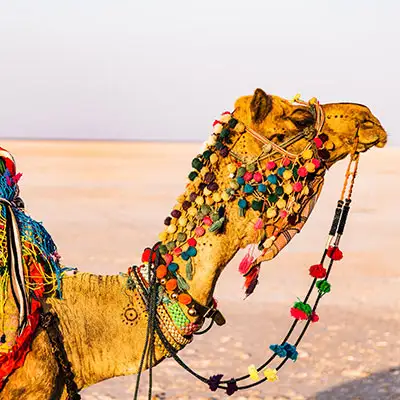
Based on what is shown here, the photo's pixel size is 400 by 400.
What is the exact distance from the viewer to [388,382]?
8172 millimetres

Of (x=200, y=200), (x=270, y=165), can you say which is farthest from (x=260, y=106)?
(x=200, y=200)

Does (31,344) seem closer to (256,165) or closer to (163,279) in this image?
(163,279)

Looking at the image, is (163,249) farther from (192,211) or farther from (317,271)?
(317,271)

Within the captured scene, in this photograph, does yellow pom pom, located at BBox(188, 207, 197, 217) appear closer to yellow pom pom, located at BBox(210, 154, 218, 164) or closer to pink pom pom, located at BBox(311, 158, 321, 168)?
yellow pom pom, located at BBox(210, 154, 218, 164)

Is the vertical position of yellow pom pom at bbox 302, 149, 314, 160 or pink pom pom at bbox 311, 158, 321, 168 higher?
yellow pom pom at bbox 302, 149, 314, 160

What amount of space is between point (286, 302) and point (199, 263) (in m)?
8.45

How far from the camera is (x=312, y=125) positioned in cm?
352

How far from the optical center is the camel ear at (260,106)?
3.37 m

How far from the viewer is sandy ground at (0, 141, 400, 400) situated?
8.02 m

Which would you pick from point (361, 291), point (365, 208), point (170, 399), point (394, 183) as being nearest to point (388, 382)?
point (170, 399)

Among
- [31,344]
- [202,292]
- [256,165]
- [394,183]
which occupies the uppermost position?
[256,165]

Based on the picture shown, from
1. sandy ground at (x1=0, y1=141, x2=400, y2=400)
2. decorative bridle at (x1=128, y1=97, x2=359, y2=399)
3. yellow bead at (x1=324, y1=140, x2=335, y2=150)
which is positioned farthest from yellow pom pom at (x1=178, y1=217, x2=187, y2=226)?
sandy ground at (x1=0, y1=141, x2=400, y2=400)

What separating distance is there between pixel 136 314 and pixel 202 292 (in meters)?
0.32

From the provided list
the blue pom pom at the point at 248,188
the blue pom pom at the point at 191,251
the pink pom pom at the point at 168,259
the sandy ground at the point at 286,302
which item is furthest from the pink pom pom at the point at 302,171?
the sandy ground at the point at 286,302
